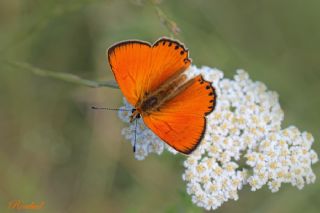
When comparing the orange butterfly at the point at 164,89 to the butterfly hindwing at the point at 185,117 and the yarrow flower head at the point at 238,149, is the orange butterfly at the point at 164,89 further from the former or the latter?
the yarrow flower head at the point at 238,149

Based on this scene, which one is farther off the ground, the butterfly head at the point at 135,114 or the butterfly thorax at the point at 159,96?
the butterfly thorax at the point at 159,96

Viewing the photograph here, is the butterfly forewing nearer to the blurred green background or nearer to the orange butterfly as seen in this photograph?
the orange butterfly

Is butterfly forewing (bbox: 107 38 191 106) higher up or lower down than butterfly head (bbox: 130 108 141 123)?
higher up

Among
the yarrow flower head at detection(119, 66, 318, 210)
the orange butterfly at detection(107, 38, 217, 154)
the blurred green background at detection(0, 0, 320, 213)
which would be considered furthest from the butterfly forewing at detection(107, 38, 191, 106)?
the blurred green background at detection(0, 0, 320, 213)

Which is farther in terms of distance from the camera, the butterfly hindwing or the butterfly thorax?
the butterfly thorax

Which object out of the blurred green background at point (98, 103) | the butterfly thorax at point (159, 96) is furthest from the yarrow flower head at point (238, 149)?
the blurred green background at point (98, 103)

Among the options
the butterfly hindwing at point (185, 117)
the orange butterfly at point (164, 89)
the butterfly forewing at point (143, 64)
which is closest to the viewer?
the butterfly hindwing at point (185, 117)

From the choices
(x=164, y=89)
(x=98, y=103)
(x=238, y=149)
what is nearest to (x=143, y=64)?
(x=164, y=89)
